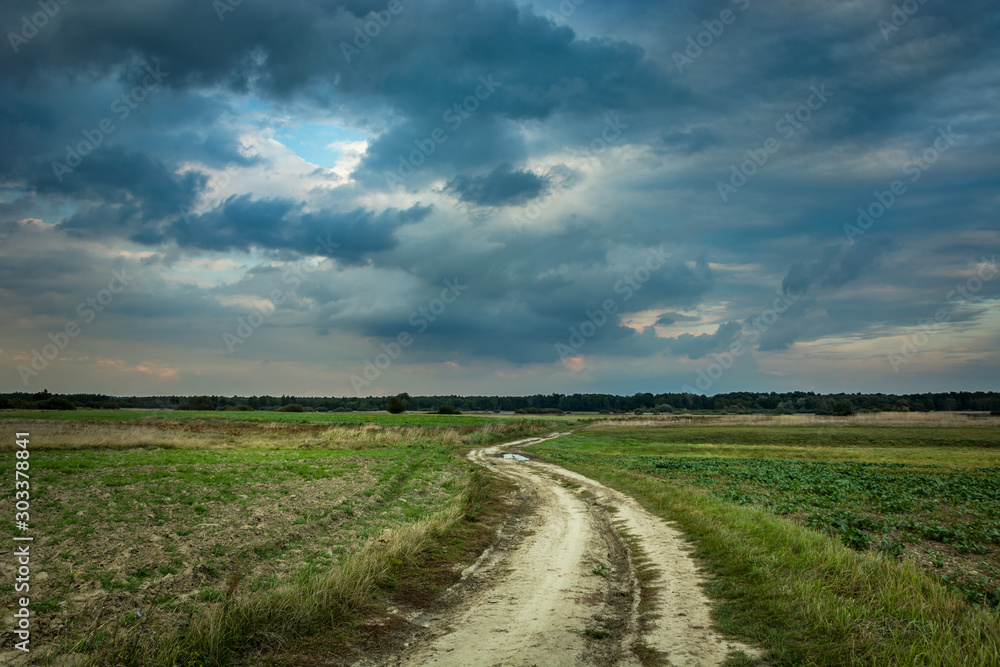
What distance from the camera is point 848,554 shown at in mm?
12109

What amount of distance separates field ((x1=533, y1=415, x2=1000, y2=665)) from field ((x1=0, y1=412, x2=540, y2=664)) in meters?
7.94

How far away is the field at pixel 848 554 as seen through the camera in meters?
7.93

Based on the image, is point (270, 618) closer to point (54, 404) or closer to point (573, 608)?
point (573, 608)

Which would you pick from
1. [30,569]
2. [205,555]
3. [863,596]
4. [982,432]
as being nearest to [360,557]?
[205,555]

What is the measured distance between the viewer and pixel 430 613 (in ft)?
32.9

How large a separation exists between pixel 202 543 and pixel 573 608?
9610mm

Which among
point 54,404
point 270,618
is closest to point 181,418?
point 54,404

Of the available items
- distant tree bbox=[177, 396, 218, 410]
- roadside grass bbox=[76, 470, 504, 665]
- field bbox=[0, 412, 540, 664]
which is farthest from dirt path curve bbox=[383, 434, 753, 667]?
distant tree bbox=[177, 396, 218, 410]

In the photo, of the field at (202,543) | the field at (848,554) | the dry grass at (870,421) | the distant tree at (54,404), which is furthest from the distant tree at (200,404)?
the field at (848,554)

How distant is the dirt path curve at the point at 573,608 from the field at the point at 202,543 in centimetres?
221

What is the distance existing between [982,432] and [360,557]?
102464 millimetres

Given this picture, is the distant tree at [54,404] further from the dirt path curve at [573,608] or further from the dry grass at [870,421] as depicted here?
the dirt path curve at [573,608]

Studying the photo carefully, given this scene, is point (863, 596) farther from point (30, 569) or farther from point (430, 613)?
point (30, 569)

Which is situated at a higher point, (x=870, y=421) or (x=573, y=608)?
(x=573, y=608)
